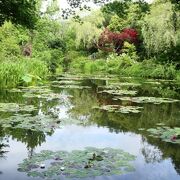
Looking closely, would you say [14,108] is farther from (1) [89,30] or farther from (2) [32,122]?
(1) [89,30]

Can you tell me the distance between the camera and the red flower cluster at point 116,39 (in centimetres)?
3126

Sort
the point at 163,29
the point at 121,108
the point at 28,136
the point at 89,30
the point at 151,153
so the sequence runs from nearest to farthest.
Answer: the point at 151,153, the point at 28,136, the point at 121,108, the point at 163,29, the point at 89,30

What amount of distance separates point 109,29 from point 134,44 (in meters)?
6.41

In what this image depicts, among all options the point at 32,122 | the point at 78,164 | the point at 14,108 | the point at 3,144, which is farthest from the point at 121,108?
the point at 78,164

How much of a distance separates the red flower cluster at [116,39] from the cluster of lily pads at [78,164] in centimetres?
2620

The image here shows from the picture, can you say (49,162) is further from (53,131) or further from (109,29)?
(109,29)

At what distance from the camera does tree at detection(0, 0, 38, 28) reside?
7.14 meters

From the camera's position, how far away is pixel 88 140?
6777mm

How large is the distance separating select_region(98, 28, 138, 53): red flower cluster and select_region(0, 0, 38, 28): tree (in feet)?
78.6

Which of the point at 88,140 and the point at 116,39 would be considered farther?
the point at 116,39

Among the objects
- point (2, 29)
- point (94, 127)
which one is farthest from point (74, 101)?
point (2, 29)

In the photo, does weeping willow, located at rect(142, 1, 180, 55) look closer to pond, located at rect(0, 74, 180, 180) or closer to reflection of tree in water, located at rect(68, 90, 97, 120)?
reflection of tree in water, located at rect(68, 90, 97, 120)

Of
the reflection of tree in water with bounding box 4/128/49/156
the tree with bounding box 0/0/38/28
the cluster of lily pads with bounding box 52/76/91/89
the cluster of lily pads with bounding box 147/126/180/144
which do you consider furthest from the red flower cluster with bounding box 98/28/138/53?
the reflection of tree in water with bounding box 4/128/49/156

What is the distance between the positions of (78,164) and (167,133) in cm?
247
